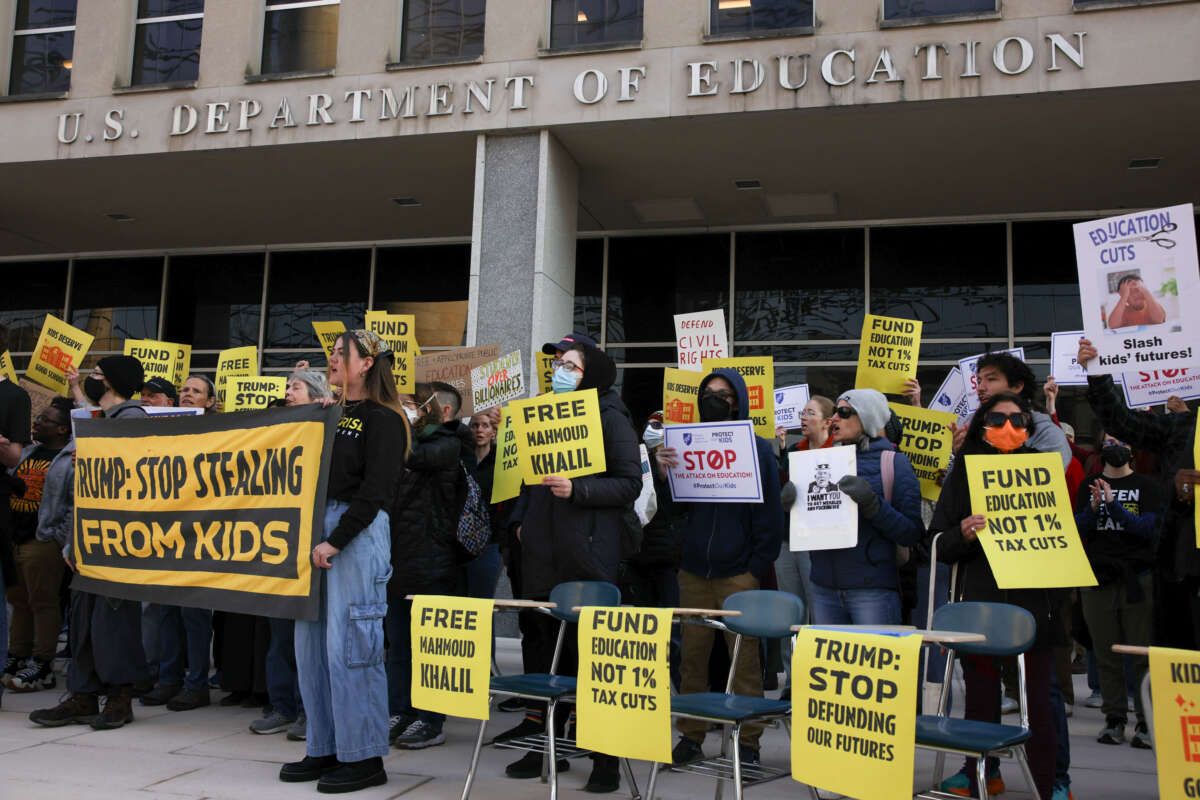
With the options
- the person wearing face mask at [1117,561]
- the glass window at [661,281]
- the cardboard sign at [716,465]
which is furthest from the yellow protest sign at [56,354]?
the person wearing face mask at [1117,561]

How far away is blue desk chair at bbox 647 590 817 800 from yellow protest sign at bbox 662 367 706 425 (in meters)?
2.60

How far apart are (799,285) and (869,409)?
813 centimetres

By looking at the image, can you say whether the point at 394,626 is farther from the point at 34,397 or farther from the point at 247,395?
the point at 34,397

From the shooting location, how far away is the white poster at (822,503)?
16.9 ft

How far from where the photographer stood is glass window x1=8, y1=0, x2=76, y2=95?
12828 millimetres

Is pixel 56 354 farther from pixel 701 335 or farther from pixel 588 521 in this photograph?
pixel 588 521

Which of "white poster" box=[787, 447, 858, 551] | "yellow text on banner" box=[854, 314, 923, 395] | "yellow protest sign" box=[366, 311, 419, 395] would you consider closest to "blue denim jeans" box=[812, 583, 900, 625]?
"white poster" box=[787, 447, 858, 551]

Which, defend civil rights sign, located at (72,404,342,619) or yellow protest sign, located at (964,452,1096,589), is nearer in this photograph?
yellow protest sign, located at (964,452,1096,589)

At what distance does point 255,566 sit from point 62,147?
9.11 meters

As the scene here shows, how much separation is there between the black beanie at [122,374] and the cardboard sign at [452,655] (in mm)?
2993

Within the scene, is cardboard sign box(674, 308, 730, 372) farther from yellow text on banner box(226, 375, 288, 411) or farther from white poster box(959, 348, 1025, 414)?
yellow text on banner box(226, 375, 288, 411)

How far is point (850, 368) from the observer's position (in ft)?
42.6

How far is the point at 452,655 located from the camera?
4648mm

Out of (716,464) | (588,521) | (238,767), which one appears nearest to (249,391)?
(238,767)
